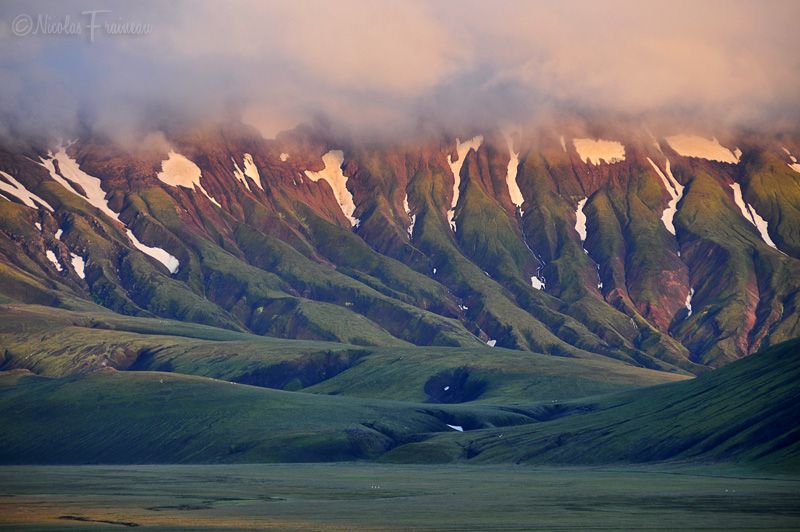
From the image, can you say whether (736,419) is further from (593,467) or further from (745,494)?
(745,494)

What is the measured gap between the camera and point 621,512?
94.9 m

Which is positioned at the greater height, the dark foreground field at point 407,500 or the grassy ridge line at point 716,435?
the dark foreground field at point 407,500

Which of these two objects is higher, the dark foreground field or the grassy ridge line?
the dark foreground field

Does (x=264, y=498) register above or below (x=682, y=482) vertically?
above

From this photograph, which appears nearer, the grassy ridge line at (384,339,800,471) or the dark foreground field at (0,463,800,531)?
the dark foreground field at (0,463,800,531)

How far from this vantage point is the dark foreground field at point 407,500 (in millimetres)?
85000

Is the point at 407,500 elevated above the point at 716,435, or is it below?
above

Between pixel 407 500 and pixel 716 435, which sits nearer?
pixel 407 500

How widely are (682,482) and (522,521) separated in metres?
58.2

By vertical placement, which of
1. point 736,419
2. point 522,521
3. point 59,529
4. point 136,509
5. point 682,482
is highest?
point 59,529

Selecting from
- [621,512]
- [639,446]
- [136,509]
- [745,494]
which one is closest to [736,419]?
[639,446]

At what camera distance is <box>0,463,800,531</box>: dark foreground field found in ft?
279

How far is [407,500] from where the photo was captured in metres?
112

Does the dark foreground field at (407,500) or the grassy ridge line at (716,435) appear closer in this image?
the dark foreground field at (407,500)
